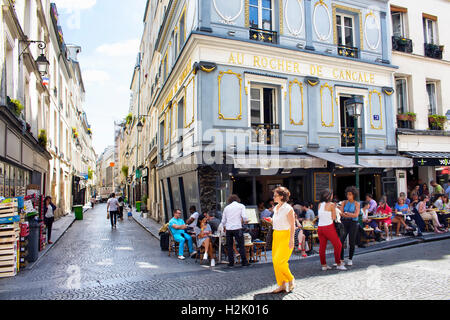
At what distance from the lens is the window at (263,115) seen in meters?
11.4

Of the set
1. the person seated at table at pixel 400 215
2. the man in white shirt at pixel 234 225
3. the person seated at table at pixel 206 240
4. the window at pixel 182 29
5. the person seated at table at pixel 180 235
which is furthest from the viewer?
the window at pixel 182 29

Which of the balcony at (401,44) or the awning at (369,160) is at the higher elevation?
the balcony at (401,44)

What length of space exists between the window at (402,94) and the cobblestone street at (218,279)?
7.10 meters

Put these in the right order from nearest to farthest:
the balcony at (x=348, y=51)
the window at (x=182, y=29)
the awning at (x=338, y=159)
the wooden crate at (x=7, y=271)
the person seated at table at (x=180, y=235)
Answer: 1. the wooden crate at (x=7, y=271)
2. the person seated at table at (x=180, y=235)
3. the awning at (x=338, y=159)
4. the balcony at (x=348, y=51)
5. the window at (x=182, y=29)

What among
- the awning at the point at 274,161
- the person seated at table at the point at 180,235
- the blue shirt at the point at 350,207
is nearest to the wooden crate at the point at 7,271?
the person seated at table at the point at 180,235

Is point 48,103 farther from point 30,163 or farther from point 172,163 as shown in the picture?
point 172,163

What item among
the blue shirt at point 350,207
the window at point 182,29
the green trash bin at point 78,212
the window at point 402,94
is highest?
the window at point 182,29

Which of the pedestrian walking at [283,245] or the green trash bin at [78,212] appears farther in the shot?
the green trash bin at [78,212]

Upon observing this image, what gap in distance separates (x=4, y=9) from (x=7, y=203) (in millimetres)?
5394

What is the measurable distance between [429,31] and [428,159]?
6.19 meters

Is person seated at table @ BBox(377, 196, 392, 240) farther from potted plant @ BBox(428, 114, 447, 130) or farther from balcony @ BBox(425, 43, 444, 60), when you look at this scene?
balcony @ BBox(425, 43, 444, 60)

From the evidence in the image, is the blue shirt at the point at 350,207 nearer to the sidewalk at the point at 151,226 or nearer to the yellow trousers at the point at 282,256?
the yellow trousers at the point at 282,256

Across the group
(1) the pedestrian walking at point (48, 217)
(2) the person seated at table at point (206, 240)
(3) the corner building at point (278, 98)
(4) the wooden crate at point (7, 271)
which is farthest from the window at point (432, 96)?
(4) the wooden crate at point (7, 271)
